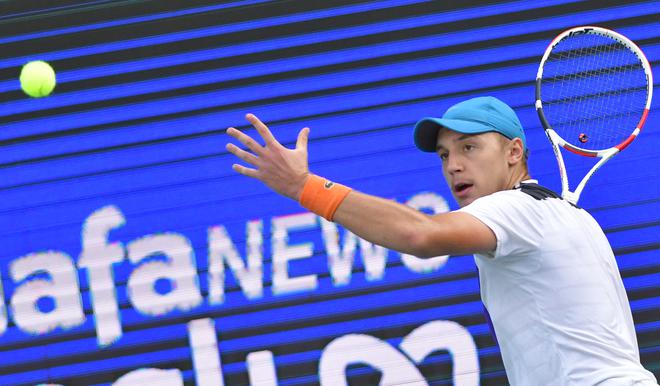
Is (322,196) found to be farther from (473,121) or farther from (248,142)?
(473,121)

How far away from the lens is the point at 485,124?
130 inches

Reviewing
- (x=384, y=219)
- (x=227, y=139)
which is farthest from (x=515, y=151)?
(x=227, y=139)

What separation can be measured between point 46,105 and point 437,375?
2.48m

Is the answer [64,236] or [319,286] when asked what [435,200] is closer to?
[319,286]

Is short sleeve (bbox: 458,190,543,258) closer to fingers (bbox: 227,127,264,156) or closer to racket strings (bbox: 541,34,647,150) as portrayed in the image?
fingers (bbox: 227,127,264,156)

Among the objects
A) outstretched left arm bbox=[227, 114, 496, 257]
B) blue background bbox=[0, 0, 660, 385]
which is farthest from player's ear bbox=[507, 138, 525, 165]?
blue background bbox=[0, 0, 660, 385]

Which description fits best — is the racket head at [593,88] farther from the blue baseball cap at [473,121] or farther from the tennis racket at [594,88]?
the blue baseball cap at [473,121]

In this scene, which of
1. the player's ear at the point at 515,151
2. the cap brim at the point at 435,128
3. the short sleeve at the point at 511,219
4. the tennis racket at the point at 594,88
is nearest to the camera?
the short sleeve at the point at 511,219

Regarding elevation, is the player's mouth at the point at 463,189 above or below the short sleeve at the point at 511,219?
above

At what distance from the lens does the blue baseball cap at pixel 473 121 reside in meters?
3.28

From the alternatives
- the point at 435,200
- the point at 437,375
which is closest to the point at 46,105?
the point at 435,200

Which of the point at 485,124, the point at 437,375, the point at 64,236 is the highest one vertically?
the point at 64,236

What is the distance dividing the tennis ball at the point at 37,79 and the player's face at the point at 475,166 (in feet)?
7.98

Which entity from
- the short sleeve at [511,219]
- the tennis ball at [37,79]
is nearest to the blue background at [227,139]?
the tennis ball at [37,79]
